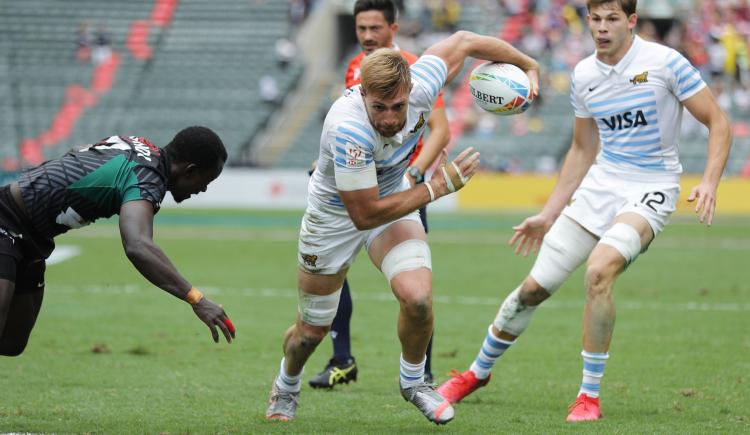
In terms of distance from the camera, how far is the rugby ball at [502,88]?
6840 millimetres

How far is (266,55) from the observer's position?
34.5m

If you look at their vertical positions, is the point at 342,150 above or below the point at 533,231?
above

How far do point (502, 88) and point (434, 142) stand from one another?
0.71 meters

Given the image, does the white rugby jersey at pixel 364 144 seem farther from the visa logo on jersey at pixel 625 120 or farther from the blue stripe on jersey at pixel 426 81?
the visa logo on jersey at pixel 625 120

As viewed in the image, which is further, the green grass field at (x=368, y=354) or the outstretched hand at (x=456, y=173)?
the green grass field at (x=368, y=354)

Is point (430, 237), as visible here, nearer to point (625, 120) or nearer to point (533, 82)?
point (625, 120)

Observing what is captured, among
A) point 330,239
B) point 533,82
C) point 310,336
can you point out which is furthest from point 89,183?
point 533,82

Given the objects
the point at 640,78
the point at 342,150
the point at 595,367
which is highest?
the point at 342,150

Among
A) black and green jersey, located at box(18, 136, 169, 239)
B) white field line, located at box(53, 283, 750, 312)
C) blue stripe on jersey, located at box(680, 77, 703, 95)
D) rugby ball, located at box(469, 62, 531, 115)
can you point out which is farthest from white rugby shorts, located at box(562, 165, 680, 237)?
white field line, located at box(53, 283, 750, 312)

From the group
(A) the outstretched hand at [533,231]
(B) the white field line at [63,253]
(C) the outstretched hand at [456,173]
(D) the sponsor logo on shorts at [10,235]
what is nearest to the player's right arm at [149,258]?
(D) the sponsor logo on shorts at [10,235]

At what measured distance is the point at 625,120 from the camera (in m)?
7.08

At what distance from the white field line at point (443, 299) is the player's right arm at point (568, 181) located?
4764mm

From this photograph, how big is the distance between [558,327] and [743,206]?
1703 cm

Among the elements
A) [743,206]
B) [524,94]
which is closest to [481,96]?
[524,94]
